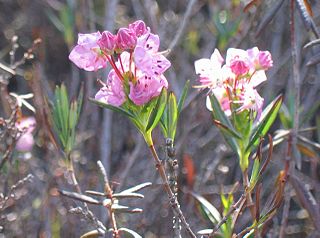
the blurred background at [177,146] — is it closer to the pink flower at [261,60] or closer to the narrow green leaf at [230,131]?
the pink flower at [261,60]

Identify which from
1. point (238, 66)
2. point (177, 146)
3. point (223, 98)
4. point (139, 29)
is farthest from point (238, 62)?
point (177, 146)

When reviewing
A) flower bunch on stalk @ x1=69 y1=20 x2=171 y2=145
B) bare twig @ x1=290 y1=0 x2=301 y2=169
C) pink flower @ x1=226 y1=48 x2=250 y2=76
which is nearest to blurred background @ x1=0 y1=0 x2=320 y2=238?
bare twig @ x1=290 y1=0 x2=301 y2=169

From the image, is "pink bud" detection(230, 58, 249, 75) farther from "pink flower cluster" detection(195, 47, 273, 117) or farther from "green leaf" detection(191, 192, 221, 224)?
"green leaf" detection(191, 192, 221, 224)

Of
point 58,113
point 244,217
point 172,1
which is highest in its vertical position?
point 172,1

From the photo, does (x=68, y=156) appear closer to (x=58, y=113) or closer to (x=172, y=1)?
(x=58, y=113)

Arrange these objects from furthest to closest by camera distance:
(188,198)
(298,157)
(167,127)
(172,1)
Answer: (172,1), (188,198), (298,157), (167,127)

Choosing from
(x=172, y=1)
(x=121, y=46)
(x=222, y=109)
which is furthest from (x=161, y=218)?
(x=172, y=1)

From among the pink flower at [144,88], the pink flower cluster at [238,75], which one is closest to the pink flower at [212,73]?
the pink flower cluster at [238,75]
